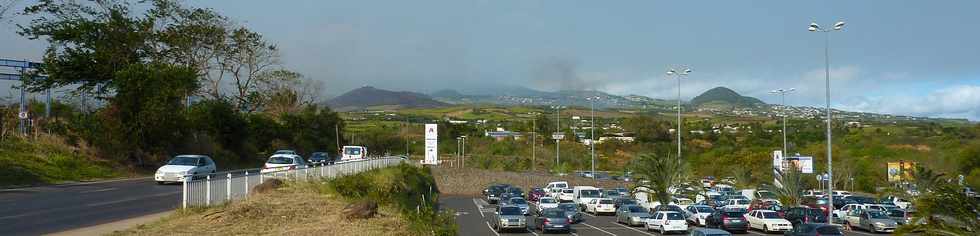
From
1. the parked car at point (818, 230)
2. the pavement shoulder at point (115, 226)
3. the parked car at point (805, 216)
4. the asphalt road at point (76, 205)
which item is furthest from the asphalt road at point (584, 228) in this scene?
the pavement shoulder at point (115, 226)

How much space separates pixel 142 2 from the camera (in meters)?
54.8

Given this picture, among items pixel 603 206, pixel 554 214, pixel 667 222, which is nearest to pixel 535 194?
pixel 603 206

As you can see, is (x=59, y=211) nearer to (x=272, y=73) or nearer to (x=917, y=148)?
(x=272, y=73)

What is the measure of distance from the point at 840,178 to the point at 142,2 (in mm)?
Answer: 63952

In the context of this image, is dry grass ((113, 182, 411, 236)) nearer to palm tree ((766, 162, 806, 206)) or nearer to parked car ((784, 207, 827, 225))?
parked car ((784, 207, 827, 225))

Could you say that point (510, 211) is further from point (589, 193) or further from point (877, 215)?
point (589, 193)

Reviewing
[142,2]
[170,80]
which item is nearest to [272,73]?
[142,2]

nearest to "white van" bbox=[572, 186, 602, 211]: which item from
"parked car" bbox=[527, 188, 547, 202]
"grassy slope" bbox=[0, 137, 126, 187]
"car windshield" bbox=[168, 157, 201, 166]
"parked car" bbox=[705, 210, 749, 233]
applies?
"parked car" bbox=[527, 188, 547, 202]

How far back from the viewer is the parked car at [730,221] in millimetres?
37781

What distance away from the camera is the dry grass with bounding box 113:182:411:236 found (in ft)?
56.2

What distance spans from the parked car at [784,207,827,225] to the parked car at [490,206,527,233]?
43.5 feet

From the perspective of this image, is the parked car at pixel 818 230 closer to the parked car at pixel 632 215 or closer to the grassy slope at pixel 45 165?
the parked car at pixel 632 215

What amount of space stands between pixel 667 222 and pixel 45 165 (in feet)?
88.4

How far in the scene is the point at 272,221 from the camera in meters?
18.9
